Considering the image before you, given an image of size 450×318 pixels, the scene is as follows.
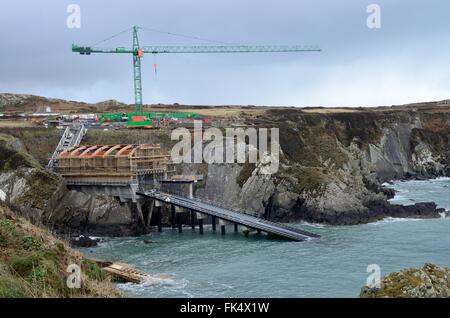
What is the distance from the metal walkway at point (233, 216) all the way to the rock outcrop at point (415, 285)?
3277cm

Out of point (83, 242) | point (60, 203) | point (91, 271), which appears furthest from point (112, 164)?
point (91, 271)

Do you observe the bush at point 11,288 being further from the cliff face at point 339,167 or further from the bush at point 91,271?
the cliff face at point 339,167

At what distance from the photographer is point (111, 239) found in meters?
55.7

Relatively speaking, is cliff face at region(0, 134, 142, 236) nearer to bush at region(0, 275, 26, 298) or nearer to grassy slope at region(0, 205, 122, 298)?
grassy slope at region(0, 205, 122, 298)

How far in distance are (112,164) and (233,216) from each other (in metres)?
16.3

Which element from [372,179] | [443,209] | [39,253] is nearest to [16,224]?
[39,253]

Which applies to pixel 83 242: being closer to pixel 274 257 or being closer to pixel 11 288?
pixel 274 257

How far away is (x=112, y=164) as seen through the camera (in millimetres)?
62875

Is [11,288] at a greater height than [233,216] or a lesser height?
greater

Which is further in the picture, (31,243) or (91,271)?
(91,271)

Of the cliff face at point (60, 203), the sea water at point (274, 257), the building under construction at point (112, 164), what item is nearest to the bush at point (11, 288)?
the sea water at point (274, 257)

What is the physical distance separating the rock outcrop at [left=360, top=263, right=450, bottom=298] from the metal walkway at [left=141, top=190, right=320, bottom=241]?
32.8 metres

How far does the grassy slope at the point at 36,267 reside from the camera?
46.6 ft
